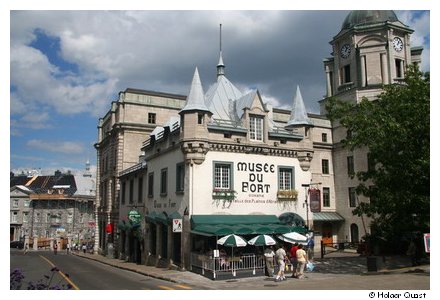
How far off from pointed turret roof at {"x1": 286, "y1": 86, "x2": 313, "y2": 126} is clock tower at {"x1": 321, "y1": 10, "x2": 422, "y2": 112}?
15431 mm

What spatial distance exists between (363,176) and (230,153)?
836cm

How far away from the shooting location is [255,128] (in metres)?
29.3

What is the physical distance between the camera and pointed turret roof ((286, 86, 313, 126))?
31.2 meters

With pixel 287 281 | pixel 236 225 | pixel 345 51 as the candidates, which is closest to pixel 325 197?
pixel 345 51

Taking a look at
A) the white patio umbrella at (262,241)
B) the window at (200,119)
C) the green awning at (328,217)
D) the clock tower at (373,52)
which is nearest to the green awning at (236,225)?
the white patio umbrella at (262,241)

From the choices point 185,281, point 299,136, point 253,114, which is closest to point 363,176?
point 299,136

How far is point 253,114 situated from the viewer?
95.7 ft

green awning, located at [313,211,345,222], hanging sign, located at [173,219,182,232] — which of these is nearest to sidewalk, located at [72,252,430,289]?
hanging sign, located at [173,219,182,232]

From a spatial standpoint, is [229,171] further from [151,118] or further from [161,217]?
[151,118]

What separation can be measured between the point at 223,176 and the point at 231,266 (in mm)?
6266

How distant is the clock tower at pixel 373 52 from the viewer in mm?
44594

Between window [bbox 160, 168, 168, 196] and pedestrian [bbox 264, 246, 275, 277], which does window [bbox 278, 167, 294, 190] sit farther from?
window [bbox 160, 168, 168, 196]

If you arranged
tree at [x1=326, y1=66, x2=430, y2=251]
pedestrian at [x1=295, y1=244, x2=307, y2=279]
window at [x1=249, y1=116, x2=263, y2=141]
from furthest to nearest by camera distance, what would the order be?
window at [x1=249, y1=116, x2=263, y2=141]
pedestrian at [x1=295, y1=244, x2=307, y2=279]
tree at [x1=326, y1=66, x2=430, y2=251]

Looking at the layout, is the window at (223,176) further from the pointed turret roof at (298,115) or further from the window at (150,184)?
the window at (150,184)
